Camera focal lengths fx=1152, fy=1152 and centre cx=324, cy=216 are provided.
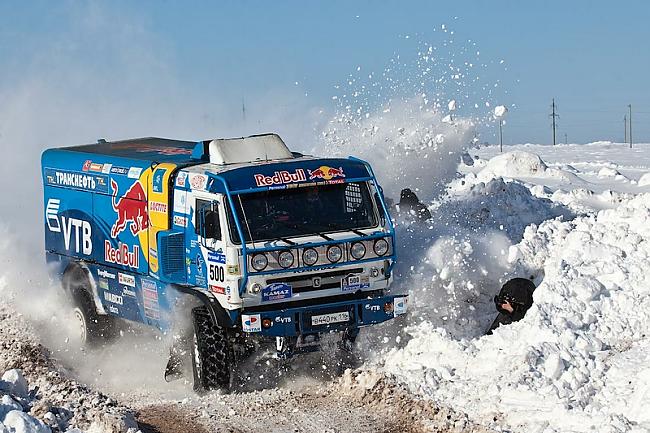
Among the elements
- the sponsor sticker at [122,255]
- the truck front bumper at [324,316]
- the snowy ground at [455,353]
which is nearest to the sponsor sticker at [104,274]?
the sponsor sticker at [122,255]

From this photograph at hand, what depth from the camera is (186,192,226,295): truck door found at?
1342 centimetres

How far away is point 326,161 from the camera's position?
14156mm

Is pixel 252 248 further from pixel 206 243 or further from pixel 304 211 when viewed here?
pixel 304 211

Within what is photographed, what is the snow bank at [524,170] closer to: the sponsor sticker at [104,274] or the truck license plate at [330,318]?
the sponsor sticker at [104,274]

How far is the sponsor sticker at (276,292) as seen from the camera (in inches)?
524

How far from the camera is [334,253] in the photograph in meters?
13.5

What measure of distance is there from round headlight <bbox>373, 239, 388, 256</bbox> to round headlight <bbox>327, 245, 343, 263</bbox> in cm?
53

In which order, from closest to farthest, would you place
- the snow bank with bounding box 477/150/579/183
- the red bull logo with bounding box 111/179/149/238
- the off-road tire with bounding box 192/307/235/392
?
the off-road tire with bounding box 192/307/235/392 → the red bull logo with bounding box 111/179/149/238 → the snow bank with bounding box 477/150/579/183

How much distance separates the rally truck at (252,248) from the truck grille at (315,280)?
0.05 feet

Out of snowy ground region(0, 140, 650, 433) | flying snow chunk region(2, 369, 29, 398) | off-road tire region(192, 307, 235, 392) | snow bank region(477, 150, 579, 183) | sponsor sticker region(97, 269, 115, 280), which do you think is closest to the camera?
snowy ground region(0, 140, 650, 433)

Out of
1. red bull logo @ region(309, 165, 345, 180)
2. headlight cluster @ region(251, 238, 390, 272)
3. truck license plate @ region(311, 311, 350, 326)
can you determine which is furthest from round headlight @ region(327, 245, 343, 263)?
red bull logo @ region(309, 165, 345, 180)

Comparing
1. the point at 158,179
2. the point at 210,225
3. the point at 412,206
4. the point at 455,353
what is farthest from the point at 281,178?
the point at 412,206

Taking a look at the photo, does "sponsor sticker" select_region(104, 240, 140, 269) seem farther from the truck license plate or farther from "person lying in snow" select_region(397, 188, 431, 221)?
"person lying in snow" select_region(397, 188, 431, 221)

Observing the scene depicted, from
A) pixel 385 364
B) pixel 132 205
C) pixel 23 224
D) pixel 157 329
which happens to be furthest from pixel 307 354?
pixel 23 224
